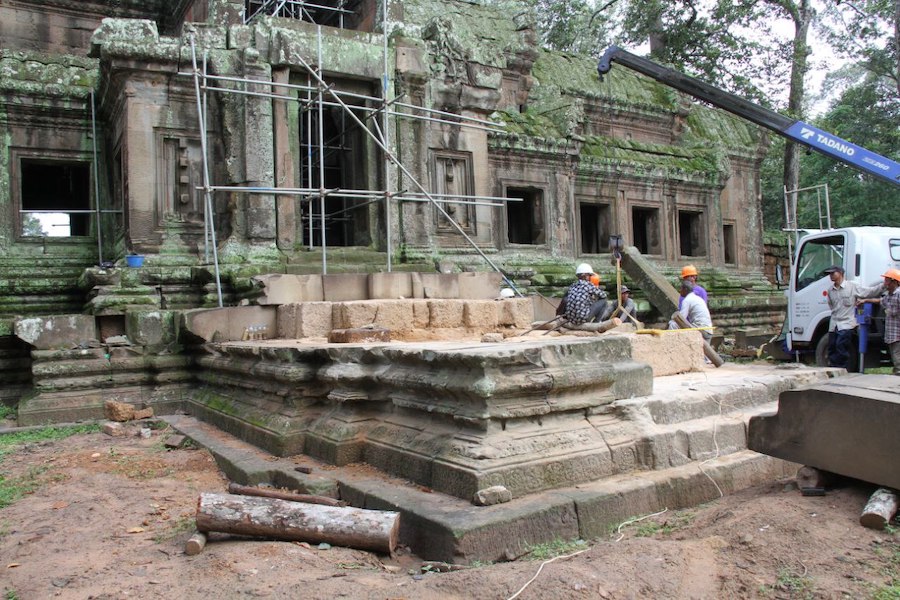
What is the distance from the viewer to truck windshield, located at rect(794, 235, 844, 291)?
10445 mm

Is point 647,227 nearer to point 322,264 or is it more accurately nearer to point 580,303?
point 322,264

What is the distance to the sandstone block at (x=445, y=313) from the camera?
23.8 ft

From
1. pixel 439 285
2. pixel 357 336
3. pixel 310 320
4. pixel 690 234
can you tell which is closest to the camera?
pixel 357 336

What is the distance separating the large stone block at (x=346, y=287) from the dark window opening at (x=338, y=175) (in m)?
1.66

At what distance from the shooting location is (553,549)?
3.42 meters

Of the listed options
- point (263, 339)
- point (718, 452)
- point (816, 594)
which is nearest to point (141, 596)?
point (816, 594)

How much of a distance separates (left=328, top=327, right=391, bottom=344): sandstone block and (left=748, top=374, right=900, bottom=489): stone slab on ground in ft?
10.2

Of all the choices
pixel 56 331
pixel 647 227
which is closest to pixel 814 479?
pixel 56 331

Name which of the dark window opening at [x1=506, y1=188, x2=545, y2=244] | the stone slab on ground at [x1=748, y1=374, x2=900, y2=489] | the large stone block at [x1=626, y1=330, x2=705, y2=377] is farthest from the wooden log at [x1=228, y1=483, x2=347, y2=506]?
the dark window opening at [x1=506, y1=188, x2=545, y2=244]

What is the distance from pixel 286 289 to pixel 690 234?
1218cm

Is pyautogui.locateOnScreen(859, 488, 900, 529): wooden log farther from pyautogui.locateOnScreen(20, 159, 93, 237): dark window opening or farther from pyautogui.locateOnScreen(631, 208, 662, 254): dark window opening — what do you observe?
pyautogui.locateOnScreen(631, 208, 662, 254): dark window opening

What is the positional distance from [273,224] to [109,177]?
3.21 metres

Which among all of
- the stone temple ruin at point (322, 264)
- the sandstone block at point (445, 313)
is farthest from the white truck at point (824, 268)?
the sandstone block at point (445, 313)

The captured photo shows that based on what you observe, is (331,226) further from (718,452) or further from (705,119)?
(705,119)
